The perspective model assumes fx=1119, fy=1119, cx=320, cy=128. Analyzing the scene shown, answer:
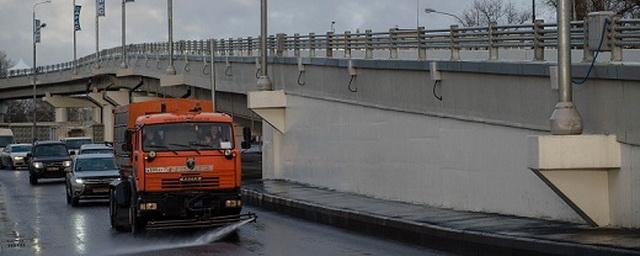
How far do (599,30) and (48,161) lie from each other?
117 feet

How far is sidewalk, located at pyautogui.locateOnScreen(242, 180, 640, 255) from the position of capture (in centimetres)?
1559

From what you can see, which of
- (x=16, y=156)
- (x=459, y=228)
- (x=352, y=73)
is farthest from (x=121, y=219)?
(x=16, y=156)

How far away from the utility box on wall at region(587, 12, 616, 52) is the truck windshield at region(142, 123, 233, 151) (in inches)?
312

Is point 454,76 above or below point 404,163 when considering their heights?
above

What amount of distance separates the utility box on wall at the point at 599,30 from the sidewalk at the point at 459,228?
300 centimetres

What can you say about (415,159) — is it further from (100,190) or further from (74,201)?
(74,201)

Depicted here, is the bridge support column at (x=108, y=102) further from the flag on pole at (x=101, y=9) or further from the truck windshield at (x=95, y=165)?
the truck windshield at (x=95, y=165)

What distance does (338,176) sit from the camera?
33625 millimetres

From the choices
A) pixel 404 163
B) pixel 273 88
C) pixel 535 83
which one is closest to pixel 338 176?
pixel 404 163

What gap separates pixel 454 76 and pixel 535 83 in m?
4.27

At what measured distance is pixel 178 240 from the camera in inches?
875

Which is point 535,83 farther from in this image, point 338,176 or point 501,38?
point 338,176

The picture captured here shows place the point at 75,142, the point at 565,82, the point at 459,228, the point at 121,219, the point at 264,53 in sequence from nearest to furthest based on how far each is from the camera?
1. the point at 565,82
2. the point at 459,228
3. the point at 121,219
4. the point at 264,53
5. the point at 75,142

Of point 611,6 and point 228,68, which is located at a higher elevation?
point 611,6
